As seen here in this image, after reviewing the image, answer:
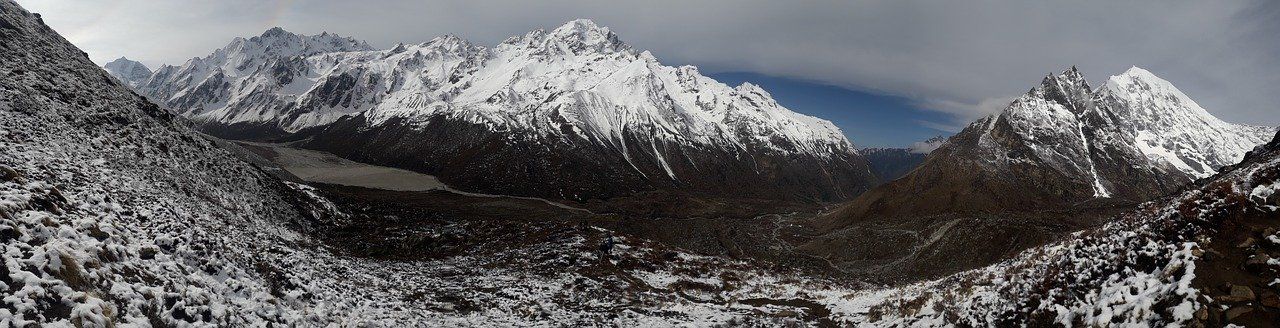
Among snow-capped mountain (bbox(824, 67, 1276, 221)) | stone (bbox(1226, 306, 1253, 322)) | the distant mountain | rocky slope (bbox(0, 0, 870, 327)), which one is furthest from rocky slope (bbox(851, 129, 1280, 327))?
snow-capped mountain (bbox(824, 67, 1276, 221))

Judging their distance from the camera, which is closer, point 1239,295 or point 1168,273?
point 1239,295

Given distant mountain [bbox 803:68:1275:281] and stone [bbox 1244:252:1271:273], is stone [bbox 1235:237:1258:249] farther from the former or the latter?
distant mountain [bbox 803:68:1275:281]

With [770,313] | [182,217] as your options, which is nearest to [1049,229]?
[770,313]

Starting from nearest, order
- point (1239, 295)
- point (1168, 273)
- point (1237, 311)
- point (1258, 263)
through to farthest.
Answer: point (1237, 311) → point (1239, 295) → point (1258, 263) → point (1168, 273)

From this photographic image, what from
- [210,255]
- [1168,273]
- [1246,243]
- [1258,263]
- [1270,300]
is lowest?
[210,255]

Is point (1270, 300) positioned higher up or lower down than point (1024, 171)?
lower down

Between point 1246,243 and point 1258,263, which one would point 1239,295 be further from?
point 1246,243

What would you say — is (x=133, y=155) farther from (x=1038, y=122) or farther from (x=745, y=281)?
(x=1038, y=122)

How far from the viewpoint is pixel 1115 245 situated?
669 inches

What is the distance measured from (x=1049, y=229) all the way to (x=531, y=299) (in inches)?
3722

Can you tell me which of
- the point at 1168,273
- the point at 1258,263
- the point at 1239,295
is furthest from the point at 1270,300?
the point at 1168,273

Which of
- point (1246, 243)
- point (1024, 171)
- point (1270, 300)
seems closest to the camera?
point (1270, 300)

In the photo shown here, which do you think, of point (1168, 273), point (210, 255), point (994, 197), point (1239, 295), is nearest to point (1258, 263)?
point (1239, 295)

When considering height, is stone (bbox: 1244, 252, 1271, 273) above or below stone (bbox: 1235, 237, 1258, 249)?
below
